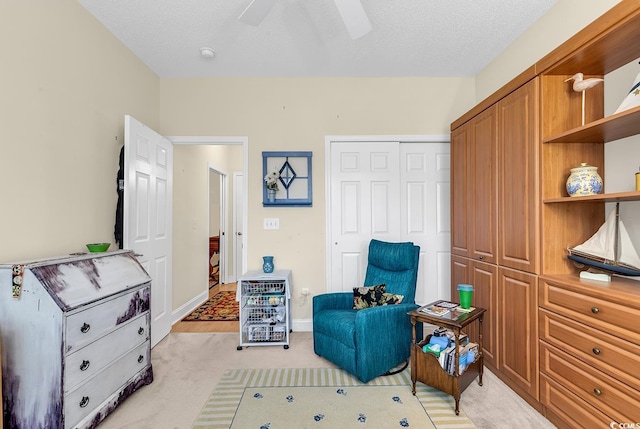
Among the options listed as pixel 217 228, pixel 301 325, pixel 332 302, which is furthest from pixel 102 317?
pixel 217 228

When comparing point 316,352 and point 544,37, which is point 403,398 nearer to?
point 316,352

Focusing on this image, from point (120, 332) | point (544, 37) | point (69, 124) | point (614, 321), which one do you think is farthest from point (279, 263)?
point (544, 37)

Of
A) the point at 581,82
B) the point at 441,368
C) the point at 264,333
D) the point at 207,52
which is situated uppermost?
the point at 207,52

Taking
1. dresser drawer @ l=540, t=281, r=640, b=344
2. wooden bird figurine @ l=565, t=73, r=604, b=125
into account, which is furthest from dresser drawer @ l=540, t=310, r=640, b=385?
wooden bird figurine @ l=565, t=73, r=604, b=125

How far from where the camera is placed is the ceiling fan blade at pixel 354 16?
166 cm

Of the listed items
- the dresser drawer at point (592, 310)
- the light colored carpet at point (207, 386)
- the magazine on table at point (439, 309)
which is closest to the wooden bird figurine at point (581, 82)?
the dresser drawer at point (592, 310)

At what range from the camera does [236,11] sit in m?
2.16

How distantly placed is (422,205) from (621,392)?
2153 mm

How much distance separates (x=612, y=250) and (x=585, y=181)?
0.41 metres

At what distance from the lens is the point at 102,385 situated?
5.62 ft

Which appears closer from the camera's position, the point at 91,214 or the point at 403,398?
the point at 403,398

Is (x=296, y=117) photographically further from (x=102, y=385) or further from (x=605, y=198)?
(x=102, y=385)

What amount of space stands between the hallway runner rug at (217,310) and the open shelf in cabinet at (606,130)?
358 cm

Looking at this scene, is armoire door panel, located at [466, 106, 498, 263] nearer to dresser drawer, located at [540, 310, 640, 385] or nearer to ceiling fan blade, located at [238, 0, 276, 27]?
dresser drawer, located at [540, 310, 640, 385]
